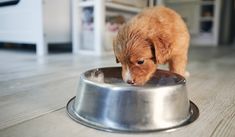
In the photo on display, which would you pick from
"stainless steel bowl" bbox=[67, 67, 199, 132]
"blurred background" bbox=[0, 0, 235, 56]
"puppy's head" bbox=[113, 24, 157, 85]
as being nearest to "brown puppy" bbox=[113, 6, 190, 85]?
"puppy's head" bbox=[113, 24, 157, 85]

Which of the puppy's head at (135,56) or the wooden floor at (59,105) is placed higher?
the puppy's head at (135,56)

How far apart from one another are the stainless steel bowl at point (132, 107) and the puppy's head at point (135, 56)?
0.68 ft

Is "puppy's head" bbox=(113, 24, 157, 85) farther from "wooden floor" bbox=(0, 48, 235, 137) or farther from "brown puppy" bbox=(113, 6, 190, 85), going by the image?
"wooden floor" bbox=(0, 48, 235, 137)

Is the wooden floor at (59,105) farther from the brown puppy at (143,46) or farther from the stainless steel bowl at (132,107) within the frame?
the brown puppy at (143,46)

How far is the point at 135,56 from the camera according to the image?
896 mm

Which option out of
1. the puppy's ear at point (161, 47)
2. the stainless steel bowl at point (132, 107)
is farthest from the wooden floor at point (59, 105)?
the puppy's ear at point (161, 47)

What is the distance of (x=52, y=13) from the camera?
8.46 feet

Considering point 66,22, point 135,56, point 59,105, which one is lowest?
point 59,105

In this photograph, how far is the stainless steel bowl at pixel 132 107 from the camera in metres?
0.65

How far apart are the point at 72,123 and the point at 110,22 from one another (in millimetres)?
2133

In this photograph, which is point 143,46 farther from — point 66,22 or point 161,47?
point 66,22

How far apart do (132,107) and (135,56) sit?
0.28m

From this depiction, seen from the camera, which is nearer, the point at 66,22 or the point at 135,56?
the point at 135,56

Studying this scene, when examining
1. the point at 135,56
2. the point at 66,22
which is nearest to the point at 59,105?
the point at 135,56
